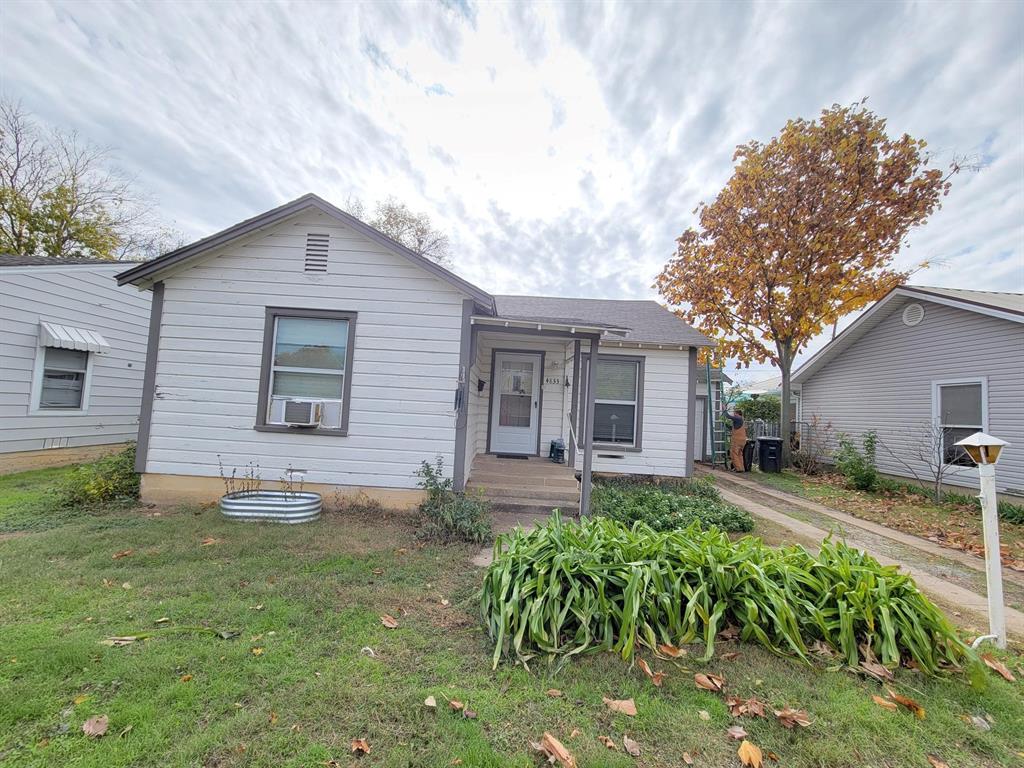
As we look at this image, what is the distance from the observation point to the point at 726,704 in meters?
2.24

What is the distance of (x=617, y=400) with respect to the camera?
8.28 m

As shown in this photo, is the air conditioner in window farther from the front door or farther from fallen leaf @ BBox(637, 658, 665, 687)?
fallen leaf @ BBox(637, 658, 665, 687)

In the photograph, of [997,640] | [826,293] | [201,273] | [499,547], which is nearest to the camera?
[997,640]

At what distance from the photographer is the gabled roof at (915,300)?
310 inches

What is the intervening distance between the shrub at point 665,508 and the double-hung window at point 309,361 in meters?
4.05

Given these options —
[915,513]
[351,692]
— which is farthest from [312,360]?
[915,513]

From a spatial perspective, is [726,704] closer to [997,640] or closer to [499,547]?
[499,547]

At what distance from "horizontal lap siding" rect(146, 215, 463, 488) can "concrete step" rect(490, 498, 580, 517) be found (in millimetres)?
945

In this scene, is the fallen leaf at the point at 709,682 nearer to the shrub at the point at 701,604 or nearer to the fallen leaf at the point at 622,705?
the shrub at the point at 701,604

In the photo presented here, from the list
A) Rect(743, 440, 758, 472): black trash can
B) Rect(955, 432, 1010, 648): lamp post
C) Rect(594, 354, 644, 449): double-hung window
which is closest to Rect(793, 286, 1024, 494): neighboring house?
Rect(743, 440, 758, 472): black trash can

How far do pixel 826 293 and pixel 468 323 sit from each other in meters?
11.0

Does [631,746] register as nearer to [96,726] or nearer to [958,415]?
[96,726]

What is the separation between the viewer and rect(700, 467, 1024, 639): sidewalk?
3.65 meters

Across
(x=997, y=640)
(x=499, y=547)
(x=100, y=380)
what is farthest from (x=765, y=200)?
(x=100, y=380)
